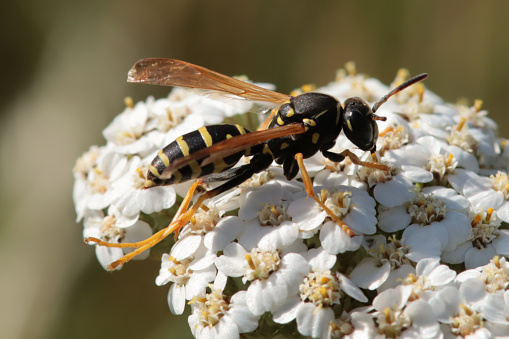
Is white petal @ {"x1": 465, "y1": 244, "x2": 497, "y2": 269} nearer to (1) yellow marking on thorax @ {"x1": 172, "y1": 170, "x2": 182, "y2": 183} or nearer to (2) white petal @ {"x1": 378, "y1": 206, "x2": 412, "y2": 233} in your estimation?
(2) white petal @ {"x1": 378, "y1": 206, "x2": 412, "y2": 233}

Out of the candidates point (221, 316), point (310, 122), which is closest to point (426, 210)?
point (310, 122)

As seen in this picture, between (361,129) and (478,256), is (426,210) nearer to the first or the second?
(478,256)

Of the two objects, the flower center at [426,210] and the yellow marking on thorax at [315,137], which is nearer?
the flower center at [426,210]

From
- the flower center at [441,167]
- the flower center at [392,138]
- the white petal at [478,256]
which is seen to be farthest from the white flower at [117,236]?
the white petal at [478,256]

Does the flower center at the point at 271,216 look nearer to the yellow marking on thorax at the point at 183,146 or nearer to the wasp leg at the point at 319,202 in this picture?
the wasp leg at the point at 319,202

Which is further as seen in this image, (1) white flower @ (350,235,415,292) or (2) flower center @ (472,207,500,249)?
(2) flower center @ (472,207,500,249)

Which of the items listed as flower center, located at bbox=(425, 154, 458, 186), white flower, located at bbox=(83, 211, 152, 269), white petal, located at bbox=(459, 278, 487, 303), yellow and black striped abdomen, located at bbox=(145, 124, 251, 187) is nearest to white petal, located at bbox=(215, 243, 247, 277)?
yellow and black striped abdomen, located at bbox=(145, 124, 251, 187)
